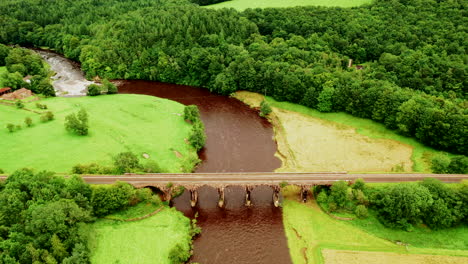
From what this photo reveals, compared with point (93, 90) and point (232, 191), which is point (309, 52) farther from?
point (93, 90)

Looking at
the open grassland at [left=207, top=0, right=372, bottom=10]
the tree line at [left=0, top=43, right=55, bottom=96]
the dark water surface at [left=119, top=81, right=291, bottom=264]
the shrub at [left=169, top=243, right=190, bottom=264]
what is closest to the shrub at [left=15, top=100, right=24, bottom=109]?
the tree line at [left=0, top=43, right=55, bottom=96]

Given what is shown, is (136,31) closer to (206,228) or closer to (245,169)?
(245,169)

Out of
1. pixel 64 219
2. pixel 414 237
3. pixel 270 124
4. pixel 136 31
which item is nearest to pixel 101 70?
pixel 136 31

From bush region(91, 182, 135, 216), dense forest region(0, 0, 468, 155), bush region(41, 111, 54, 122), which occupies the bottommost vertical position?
bush region(91, 182, 135, 216)

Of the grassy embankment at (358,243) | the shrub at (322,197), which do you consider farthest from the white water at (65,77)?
the grassy embankment at (358,243)

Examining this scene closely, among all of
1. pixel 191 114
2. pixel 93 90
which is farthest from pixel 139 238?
pixel 93 90

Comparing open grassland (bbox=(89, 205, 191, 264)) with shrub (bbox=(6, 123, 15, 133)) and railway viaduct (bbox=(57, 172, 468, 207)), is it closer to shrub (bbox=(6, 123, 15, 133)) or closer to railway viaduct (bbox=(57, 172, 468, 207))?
railway viaduct (bbox=(57, 172, 468, 207))
